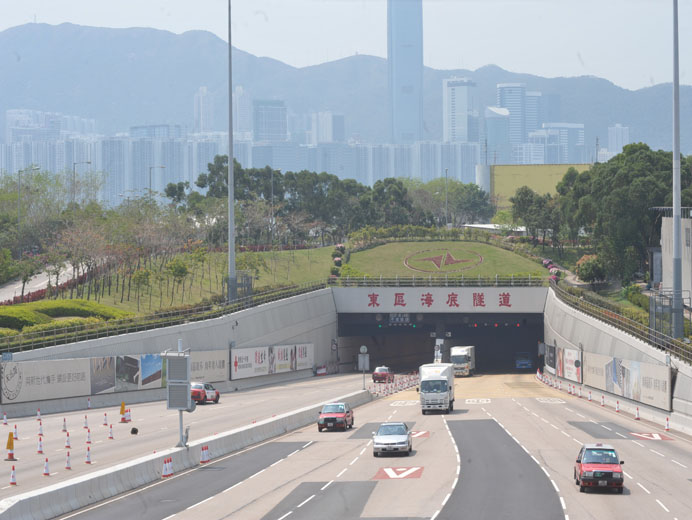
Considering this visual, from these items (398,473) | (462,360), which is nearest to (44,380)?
(398,473)

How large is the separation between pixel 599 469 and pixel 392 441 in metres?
9.74

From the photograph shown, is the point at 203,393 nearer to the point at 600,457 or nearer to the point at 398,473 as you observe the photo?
the point at 398,473

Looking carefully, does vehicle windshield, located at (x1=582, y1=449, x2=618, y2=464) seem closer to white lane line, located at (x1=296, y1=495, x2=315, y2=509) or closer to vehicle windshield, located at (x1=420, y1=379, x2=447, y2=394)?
white lane line, located at (x1=296, y1=495, x2=315, y2=509)

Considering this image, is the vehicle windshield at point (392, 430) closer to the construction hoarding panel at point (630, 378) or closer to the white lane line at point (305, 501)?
the white lane line at point (305, 501)

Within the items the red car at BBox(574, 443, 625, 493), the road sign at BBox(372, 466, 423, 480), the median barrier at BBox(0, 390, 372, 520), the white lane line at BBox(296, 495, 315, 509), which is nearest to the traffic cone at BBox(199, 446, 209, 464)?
the median barrier at BBox(0, 390, 372, 520)

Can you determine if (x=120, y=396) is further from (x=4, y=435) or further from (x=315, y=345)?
(x=315, y=345)

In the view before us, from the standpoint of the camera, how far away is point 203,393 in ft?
196

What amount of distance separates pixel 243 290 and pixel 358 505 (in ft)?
185

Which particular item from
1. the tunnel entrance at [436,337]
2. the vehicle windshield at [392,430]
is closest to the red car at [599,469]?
the vehicle windshield at [392,430]

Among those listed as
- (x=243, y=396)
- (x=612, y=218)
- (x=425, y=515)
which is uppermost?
(x=612, y=218)

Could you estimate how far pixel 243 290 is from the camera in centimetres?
8144

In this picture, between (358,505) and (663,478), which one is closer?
(358,505)

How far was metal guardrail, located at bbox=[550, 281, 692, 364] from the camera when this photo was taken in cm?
4786

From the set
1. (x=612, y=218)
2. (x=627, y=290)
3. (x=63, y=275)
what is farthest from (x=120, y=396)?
(x=612, y=218)
